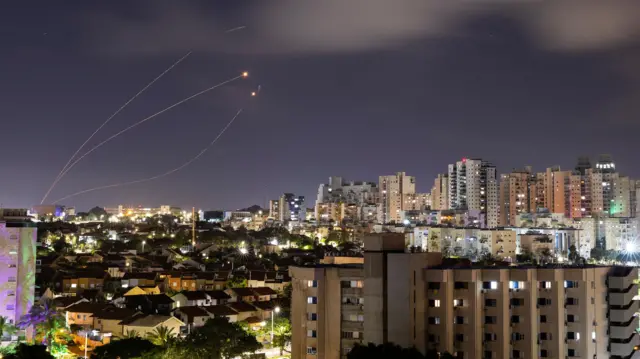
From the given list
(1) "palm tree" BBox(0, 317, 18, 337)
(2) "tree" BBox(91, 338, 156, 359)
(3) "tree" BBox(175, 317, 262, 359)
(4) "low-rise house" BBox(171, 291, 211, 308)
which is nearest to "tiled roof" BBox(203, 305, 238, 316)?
(4) "low-rise house" BBox(171, 291, 211, 308)

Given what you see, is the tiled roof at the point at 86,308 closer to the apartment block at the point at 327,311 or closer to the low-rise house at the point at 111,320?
the low-rise house at the point at 111,320

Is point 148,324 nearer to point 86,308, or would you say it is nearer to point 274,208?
point 86,308

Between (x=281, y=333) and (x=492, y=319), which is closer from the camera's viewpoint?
(x=492, y=319)

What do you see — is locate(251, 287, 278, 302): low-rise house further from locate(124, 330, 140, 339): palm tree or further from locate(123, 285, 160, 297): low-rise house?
locate(124, 330, 140, 339): palm tree

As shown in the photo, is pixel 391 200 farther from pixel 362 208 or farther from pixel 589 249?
pixel 589 249

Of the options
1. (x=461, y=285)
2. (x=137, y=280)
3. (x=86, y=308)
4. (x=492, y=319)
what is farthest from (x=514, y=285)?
(x=137, y=280)
